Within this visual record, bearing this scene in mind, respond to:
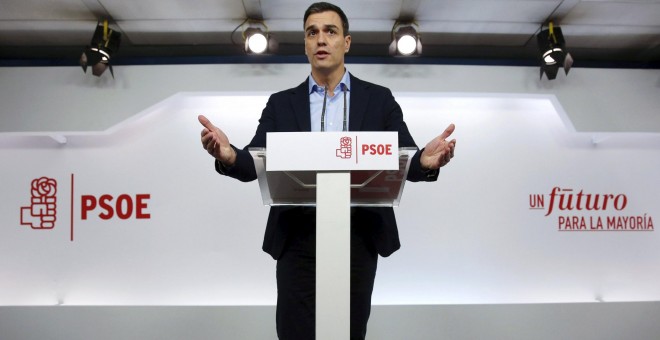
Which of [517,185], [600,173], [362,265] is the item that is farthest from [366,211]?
[600,173]

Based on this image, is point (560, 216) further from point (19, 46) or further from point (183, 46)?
point (19, 46)

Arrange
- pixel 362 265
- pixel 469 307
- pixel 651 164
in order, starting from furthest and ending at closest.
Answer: pixel 651 164 → pixel 469 307 → pixel 362 265

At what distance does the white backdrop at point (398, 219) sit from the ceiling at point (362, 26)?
418mm

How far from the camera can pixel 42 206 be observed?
364 cm

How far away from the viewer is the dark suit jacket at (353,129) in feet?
4.37

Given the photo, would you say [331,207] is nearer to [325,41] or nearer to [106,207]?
[325,41]

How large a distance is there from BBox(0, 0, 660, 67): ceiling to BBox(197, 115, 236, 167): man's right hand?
7.01ft

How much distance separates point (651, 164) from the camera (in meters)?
3.88

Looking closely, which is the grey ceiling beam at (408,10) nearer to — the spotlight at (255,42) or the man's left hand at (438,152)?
the spotlight at (255,42)

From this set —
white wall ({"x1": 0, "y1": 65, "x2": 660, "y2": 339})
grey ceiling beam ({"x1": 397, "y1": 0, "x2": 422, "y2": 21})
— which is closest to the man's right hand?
grey ceiling beam ({"x1": 397, "y1": 0, "x2": 422, "y2": 21})

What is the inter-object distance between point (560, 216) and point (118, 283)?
3.18 metres

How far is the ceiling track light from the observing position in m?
3.33

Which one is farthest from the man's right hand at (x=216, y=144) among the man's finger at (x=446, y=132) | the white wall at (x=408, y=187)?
the white wall at (x=408, y=187)

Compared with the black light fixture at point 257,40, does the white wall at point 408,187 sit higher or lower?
lower
